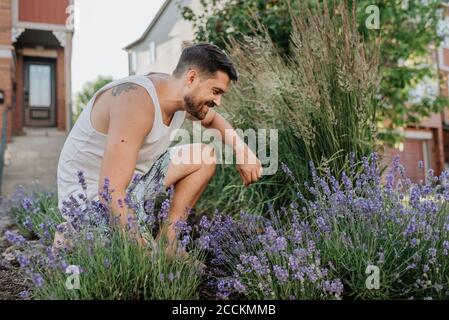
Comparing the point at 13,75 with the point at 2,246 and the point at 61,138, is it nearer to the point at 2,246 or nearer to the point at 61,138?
the point at 61,138

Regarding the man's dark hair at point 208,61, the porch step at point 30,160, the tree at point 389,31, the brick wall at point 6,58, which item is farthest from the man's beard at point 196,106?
the brick wall at point 6,58

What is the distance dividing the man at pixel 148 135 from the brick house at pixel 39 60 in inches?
379

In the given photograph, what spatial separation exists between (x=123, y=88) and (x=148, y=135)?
234 millimetres

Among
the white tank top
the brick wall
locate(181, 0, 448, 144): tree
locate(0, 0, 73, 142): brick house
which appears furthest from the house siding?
the white tank top

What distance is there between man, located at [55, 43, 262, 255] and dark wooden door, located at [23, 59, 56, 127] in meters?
11.0

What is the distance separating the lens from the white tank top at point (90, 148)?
7.22 ft

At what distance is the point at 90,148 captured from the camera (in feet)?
7.39

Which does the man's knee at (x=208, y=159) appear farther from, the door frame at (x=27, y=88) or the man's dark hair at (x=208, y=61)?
the door frame at (x=27, y=88)

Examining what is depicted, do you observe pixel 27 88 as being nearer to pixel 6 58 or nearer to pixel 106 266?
pixel 6 58

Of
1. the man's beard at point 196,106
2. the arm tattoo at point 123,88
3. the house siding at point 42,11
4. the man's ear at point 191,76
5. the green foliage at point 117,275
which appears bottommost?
the green foliage at point 117,275

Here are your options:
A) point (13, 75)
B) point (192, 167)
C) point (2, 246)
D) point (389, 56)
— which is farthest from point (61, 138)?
point (192, 167)

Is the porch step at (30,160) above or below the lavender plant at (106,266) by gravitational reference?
above

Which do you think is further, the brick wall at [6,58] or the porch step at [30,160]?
the brick wall at [6,58]
